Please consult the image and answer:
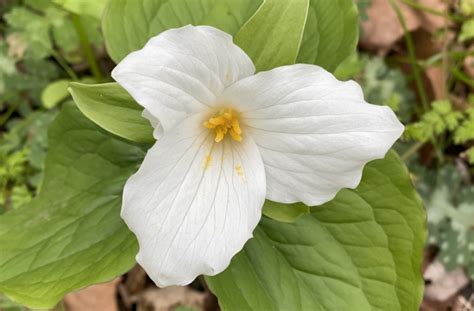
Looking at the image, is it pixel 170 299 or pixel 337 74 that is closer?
pixel 337 74

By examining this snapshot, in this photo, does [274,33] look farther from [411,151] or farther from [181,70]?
[411,151]

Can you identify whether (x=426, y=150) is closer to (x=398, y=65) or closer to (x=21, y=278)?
(x=398, y=65)

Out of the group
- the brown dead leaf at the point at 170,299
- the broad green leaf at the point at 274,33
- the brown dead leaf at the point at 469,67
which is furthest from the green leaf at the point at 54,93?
the brown dead leaf at the point at 469,67

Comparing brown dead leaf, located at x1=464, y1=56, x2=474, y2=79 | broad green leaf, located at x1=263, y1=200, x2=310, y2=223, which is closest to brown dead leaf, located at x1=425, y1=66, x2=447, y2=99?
brown dead leaf, located at x1=464, y1=56, x2=474, y2=79

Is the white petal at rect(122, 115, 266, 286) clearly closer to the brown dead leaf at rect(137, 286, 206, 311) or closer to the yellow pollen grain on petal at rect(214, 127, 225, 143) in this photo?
the yellow pollen grain on petal at rect(214, 127, 225, 143)

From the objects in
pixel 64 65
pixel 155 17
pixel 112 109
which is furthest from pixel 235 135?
pixel 64 65

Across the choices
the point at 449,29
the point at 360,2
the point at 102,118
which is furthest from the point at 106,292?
the point at 449,29
